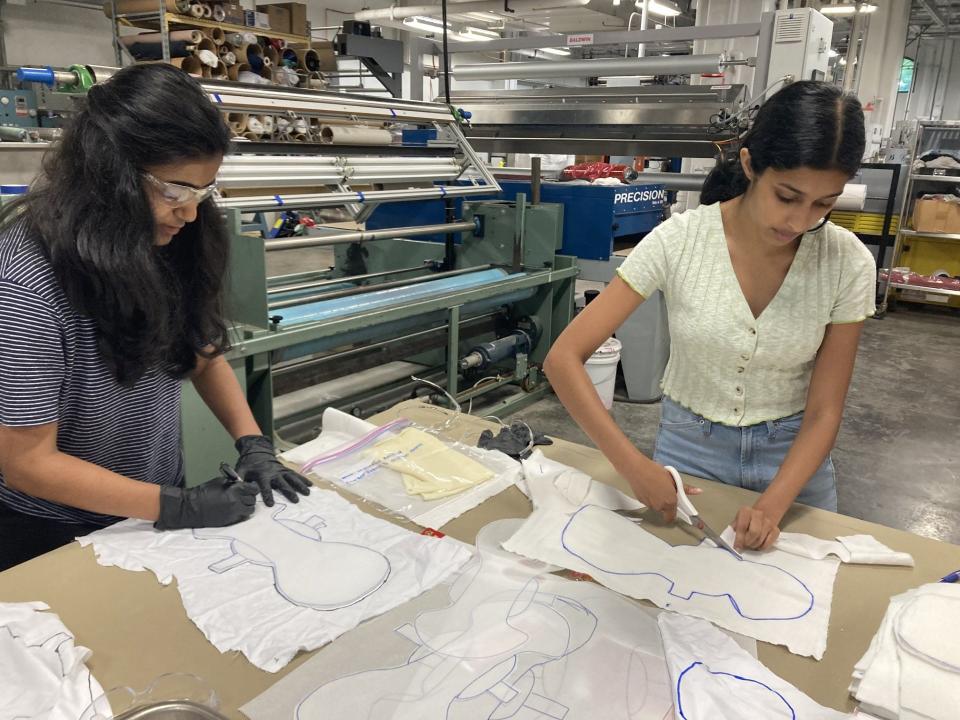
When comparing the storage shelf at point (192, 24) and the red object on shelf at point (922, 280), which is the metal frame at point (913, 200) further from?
the storage shelf at point (192, 24)

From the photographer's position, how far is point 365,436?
1.42 metres

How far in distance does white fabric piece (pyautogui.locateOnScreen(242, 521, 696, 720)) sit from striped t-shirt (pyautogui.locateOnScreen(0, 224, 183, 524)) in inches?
21.5

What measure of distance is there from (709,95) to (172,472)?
3.03 metres

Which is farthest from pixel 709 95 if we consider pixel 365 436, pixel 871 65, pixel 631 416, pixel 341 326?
pixel 871 65

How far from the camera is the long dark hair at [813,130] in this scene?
3.32 feet

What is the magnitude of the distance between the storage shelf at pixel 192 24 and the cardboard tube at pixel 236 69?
19 centimetres

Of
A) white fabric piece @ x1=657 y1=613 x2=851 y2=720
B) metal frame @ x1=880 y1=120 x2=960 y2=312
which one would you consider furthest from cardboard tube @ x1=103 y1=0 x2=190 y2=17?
metal frame @ x1=880 y1=120 x2=960 y2=312

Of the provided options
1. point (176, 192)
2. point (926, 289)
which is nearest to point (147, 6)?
point (176, 192)

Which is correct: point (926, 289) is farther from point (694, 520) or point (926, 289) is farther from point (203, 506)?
point (203, 506)

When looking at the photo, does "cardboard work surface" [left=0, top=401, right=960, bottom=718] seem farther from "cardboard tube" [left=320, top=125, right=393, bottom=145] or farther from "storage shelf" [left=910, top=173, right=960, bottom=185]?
"storage shelf" [left=910, top=173, right=960, bottom=185]

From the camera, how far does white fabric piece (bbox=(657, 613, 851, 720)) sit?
744 mm

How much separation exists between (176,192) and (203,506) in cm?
47

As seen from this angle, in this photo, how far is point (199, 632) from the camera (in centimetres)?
86

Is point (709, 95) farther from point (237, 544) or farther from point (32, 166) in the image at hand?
point (32, 166)
